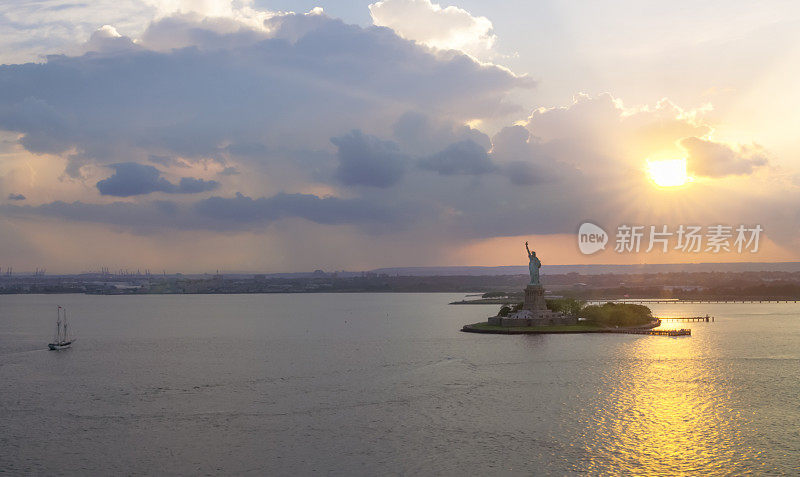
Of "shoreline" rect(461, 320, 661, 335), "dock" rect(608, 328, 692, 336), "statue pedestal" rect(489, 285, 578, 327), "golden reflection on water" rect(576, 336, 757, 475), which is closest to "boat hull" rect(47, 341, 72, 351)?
"shoreline" rect(461, 320, 661, 335)

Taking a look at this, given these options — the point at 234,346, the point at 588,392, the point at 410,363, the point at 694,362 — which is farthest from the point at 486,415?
the point at 234,346

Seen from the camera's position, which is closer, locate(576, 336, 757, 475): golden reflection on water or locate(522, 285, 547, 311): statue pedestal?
locate(576, 336, 757, 475): golden reflection on water

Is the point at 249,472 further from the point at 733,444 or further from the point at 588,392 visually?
the point at 588,392

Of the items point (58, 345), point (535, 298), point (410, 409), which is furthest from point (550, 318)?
point (58, 345)

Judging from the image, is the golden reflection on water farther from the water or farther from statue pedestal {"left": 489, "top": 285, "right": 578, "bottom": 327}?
statue pedestal {"left": 489, "top": 285, "right": 578, "bottom": 327}

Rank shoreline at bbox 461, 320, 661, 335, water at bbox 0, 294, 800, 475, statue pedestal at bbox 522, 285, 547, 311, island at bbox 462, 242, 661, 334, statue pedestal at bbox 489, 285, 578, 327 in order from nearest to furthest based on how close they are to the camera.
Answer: water at bbox 0, 294, 800, 475, shoreline at bbox 461, 320, 661, 335, island at bbox 462, 242, 661, 334, statue pedestal at bbox 489, 285, 578, 327, statue pedestal at bbox 522, 285, 547, 311

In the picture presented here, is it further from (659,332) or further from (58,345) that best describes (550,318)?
(58,345)

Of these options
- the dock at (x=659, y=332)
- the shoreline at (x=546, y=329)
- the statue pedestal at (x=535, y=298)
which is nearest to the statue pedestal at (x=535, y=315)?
the statue pedestal at (x=535, y=298)
